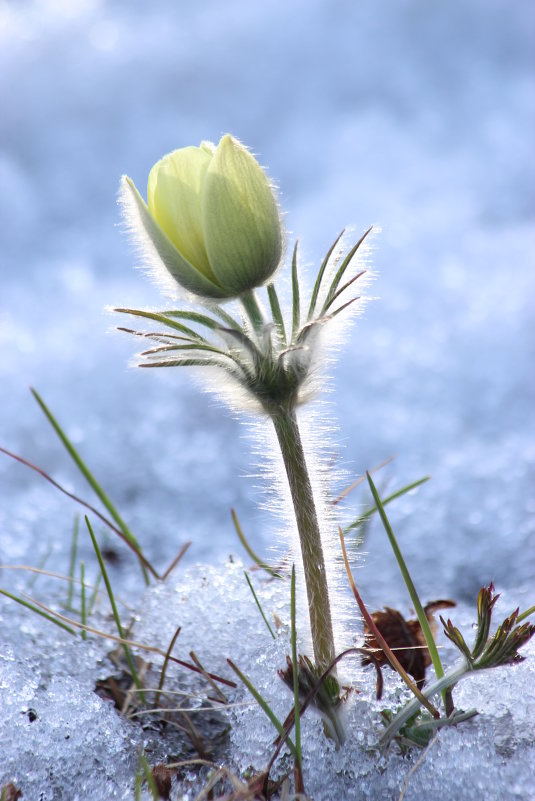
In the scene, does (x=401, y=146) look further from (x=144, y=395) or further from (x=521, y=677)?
(x=521, y=677)

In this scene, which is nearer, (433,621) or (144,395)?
(433,621)

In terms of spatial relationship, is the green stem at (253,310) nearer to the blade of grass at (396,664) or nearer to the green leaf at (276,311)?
the green leaf at (276,311)

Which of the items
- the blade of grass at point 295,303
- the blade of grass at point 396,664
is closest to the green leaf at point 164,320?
the blade of grass at point 295,303

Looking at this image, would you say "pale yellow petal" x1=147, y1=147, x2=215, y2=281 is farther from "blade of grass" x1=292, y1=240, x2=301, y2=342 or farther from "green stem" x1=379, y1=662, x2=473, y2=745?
"green stem" x1=379, y1=662, x2=473, y2=745

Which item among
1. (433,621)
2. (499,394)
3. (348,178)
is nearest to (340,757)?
(433,621)

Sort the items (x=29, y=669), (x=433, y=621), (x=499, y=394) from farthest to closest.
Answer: (x=499, y=394) < (x=433, y=621) < (x=29, y=669)

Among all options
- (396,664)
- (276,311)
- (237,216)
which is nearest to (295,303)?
(276,311)
